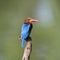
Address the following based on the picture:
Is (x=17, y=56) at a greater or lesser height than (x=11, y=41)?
lesser

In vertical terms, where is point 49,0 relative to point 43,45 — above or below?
above

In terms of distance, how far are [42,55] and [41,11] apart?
1.26ft

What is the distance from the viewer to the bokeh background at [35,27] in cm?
151

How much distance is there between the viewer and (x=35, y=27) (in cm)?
156

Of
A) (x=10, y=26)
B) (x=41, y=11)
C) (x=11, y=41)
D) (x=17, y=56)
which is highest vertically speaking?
(x=41, y=11)

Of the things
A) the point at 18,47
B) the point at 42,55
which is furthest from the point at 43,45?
the point at 18,47

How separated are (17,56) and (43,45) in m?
0.24

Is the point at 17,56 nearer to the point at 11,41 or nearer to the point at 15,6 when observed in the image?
the point at 11,41

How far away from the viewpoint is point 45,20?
159cm

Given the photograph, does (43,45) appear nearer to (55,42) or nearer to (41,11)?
(55,42)

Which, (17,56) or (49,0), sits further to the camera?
(49,0)

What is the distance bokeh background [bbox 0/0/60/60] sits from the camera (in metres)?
1.51

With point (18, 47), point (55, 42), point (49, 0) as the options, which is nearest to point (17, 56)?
point (18, 47)

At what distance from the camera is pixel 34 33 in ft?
5.06
